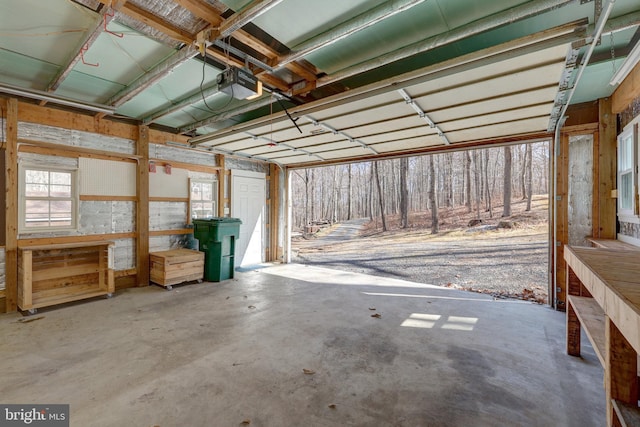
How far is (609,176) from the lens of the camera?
4.07 meters

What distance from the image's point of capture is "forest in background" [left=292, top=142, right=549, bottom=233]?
17.9 metres

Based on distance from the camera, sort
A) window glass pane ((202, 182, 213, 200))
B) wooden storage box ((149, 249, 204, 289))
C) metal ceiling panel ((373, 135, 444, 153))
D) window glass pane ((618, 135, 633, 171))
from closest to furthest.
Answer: window glass pane ((618, 135, 633, 171)) < metal ceiling panel ((373, 135, 444, 153)) < wooden storage box ((149, 249, 204, 289)) < window glass pane ((202, 182, 213, 200))

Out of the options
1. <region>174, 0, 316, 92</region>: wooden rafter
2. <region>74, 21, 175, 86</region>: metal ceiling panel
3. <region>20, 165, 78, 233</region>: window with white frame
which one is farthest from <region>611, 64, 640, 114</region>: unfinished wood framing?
<region>20, 165, 78, 233</region>: window with white frame

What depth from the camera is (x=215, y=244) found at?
595 centimetres

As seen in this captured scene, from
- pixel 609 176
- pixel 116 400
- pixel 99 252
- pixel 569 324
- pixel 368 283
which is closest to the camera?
pixel 116 400

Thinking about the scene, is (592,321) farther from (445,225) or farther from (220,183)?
(445,225)

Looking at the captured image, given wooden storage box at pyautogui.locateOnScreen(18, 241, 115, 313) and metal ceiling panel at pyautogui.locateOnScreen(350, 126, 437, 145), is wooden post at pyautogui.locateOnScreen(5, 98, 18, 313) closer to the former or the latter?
wooden storage box at pyautogui.locateOnScreen(18, 241, 115, 313)

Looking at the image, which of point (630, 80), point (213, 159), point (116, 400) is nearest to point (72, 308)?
point (116, 400)

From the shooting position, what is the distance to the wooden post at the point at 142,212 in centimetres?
557

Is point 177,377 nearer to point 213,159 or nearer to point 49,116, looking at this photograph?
point 49,116

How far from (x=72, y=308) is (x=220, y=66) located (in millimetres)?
4232

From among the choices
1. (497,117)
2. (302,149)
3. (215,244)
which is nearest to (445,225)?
(302,149)

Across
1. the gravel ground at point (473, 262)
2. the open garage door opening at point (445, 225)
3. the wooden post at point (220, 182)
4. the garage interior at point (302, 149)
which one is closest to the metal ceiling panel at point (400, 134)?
the garage interior at point (302, 149)

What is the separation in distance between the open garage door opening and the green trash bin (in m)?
3.06
